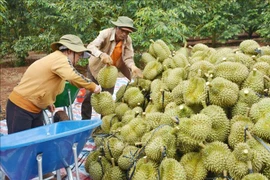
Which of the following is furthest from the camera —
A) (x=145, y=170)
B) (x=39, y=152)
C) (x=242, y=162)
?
(x=145, y=170)

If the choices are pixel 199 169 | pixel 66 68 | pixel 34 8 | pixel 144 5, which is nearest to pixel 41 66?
pixel 66 68

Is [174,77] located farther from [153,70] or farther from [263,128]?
[263,128]

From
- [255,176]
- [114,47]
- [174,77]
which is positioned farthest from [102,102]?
[255,176]

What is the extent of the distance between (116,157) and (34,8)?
21.3 feet

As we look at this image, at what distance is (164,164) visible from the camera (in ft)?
6.91

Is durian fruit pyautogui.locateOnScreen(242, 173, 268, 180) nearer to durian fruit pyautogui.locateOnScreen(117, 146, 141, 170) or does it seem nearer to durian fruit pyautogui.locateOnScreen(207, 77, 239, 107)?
durian fruit pyautogui.locateOnScreen(207, 77, 239, 107)

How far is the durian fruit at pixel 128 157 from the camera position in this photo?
252 centimetres

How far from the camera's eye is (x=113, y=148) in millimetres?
2764

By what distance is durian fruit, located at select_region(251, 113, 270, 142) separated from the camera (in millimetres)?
2070

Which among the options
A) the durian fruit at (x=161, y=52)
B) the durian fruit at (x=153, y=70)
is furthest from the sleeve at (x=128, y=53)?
the durian fruit at (x=153, y=70)

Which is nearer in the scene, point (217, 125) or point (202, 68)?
point (217, 125)

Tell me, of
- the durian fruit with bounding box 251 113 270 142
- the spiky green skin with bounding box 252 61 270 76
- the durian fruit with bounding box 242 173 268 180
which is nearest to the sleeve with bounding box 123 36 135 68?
the spiky green skin with bounding box 252 61 270 76

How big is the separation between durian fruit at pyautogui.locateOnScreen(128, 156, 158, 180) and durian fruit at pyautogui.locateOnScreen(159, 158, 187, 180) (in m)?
0.12

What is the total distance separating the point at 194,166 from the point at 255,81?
887mm
